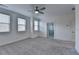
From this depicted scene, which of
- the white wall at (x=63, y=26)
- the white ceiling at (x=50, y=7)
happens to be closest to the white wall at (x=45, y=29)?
the white wall at (x=63, y=26)

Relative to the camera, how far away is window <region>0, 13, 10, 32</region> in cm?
475

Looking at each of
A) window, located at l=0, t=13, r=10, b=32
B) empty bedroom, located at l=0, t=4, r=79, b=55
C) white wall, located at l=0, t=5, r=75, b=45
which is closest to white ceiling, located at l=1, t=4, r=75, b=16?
empty bedroom, located at l=0, t=4, r=79, b=55

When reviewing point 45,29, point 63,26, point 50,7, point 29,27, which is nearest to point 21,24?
point 29,27

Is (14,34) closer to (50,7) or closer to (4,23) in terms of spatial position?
(4,23)

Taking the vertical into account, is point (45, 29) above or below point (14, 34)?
above

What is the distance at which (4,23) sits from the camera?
4.88 meters

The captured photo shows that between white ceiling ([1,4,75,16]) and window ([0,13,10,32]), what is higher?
white ceiling ([1,4,75,16])

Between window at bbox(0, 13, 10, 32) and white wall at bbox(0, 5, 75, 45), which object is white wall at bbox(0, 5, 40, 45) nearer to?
white wall at bbox(0, 5, 75, 45)

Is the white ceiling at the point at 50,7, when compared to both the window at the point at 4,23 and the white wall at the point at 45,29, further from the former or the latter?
the window at the point at 4,23

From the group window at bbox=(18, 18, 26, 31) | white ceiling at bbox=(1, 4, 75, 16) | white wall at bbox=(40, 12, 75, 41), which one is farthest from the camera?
white wall at bbox=(40, 12, 75, 41)

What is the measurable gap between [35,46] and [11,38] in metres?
1.26

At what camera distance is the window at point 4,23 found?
15.6ft
